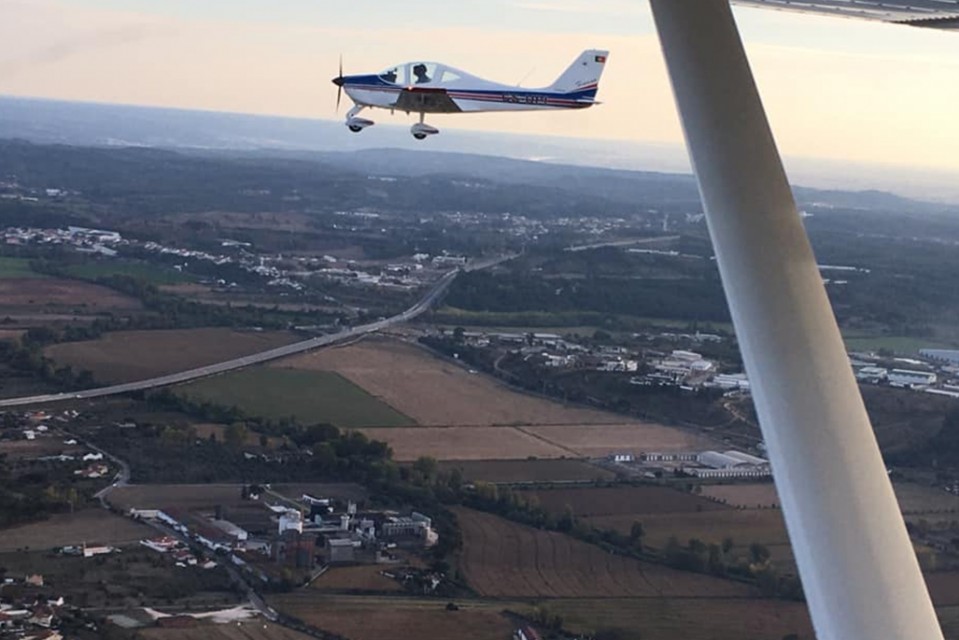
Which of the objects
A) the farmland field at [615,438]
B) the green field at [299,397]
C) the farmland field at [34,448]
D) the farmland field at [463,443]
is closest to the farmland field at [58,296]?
the green field at [299,397]

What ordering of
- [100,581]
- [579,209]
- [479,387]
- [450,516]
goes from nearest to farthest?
[100,581] → [450,516] → [479,387] → [579,209]

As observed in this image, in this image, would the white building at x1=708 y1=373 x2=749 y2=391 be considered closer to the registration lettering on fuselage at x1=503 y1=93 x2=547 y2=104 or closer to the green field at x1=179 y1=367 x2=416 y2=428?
the green field at x1=179 y1=367 x2=416 y2=428

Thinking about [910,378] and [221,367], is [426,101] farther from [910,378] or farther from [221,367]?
[221,367]

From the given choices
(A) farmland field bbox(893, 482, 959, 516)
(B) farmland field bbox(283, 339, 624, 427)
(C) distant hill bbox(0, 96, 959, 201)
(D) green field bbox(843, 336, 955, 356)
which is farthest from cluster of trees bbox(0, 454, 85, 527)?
(C) distant hill bbox(0, 96, 959, 201)

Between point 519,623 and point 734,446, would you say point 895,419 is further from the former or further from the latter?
point 519,623

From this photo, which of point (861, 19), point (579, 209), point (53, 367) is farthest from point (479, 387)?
point (579, 209)
